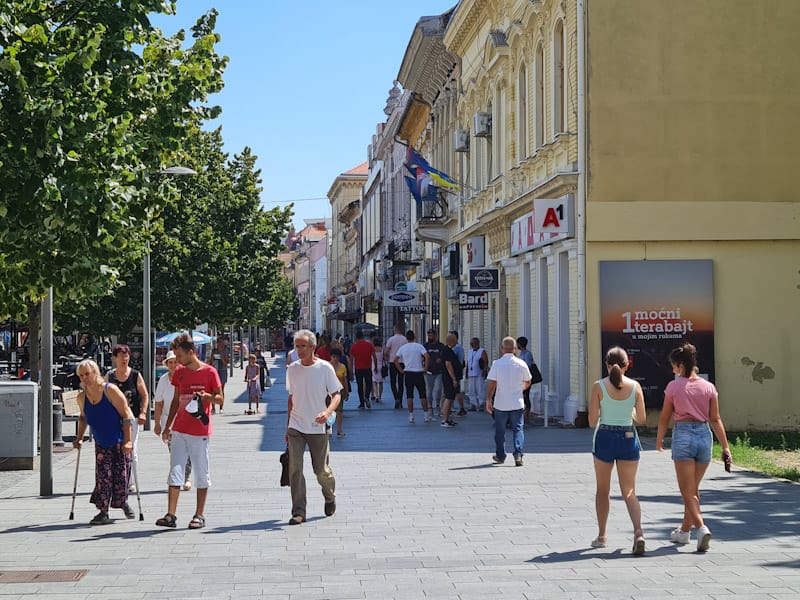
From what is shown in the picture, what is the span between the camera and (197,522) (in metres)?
11.6

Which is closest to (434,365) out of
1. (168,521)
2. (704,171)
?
(704,171)

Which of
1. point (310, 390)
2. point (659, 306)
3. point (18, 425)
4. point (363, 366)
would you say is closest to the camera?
point (310, 390)

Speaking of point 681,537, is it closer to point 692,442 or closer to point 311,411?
point 692,442

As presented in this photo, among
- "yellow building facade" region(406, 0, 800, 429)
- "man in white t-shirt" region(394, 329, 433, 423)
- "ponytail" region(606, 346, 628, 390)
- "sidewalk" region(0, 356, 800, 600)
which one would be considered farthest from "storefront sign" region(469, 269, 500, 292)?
"ponytail" region(606, 346, 628, 390)

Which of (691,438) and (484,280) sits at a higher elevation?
(484,280)

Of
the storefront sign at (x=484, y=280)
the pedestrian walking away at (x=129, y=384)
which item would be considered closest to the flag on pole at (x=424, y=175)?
the storefront sign at (x=484, y=280)

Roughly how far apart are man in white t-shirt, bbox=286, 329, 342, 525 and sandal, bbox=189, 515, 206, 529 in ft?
2.88

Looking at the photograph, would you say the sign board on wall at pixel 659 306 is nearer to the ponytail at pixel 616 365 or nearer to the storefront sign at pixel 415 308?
the ponytail at pixel 616 365

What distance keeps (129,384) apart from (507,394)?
18.7ft

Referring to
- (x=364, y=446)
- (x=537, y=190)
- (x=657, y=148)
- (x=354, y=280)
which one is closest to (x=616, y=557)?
(x=364, y=446)

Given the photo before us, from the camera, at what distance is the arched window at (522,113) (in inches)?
1142

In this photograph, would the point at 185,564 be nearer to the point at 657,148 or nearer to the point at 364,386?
the point at 657,148

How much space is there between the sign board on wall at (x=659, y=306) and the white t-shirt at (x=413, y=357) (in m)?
4.09

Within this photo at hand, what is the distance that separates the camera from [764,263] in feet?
76.5
